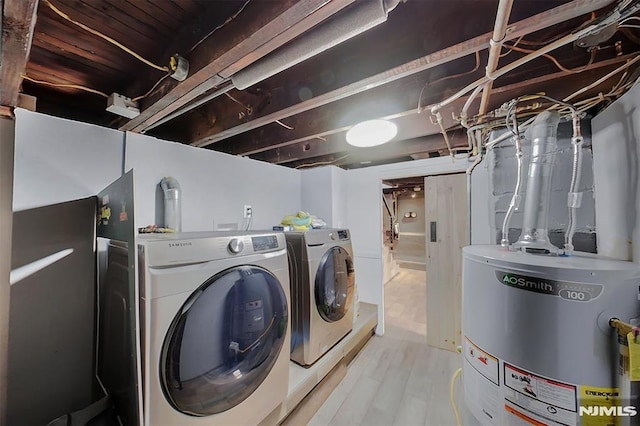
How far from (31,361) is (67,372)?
167 mm

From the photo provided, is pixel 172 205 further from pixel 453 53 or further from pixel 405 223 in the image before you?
pixel 405 223

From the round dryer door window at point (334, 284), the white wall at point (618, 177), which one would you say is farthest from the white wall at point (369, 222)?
the white wall at point (618, 177)

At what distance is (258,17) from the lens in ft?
2.67

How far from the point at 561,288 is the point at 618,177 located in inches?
28.6

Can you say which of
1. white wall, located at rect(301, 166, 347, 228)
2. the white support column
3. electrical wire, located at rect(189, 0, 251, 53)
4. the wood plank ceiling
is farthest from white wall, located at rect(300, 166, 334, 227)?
the white support column

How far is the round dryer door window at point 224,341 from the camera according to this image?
2.89 feet

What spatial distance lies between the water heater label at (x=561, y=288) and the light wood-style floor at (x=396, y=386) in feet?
4.43

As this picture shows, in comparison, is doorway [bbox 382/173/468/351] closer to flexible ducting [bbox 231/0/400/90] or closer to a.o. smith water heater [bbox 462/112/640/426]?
a.o. smith water heater [bbox 462/112/640/426]

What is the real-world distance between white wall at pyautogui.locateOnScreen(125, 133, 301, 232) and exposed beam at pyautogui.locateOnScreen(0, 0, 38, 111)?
53cm

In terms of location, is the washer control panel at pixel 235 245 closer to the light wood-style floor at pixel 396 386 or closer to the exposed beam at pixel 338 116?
the exposed beam at pixel 338 116

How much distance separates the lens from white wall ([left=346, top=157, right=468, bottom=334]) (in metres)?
2.74

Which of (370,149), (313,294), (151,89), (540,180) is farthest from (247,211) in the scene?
(540,180)

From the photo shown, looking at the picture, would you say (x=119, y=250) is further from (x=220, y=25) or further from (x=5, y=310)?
(x=220, y=25)

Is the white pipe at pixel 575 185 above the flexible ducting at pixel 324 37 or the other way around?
the other way around
